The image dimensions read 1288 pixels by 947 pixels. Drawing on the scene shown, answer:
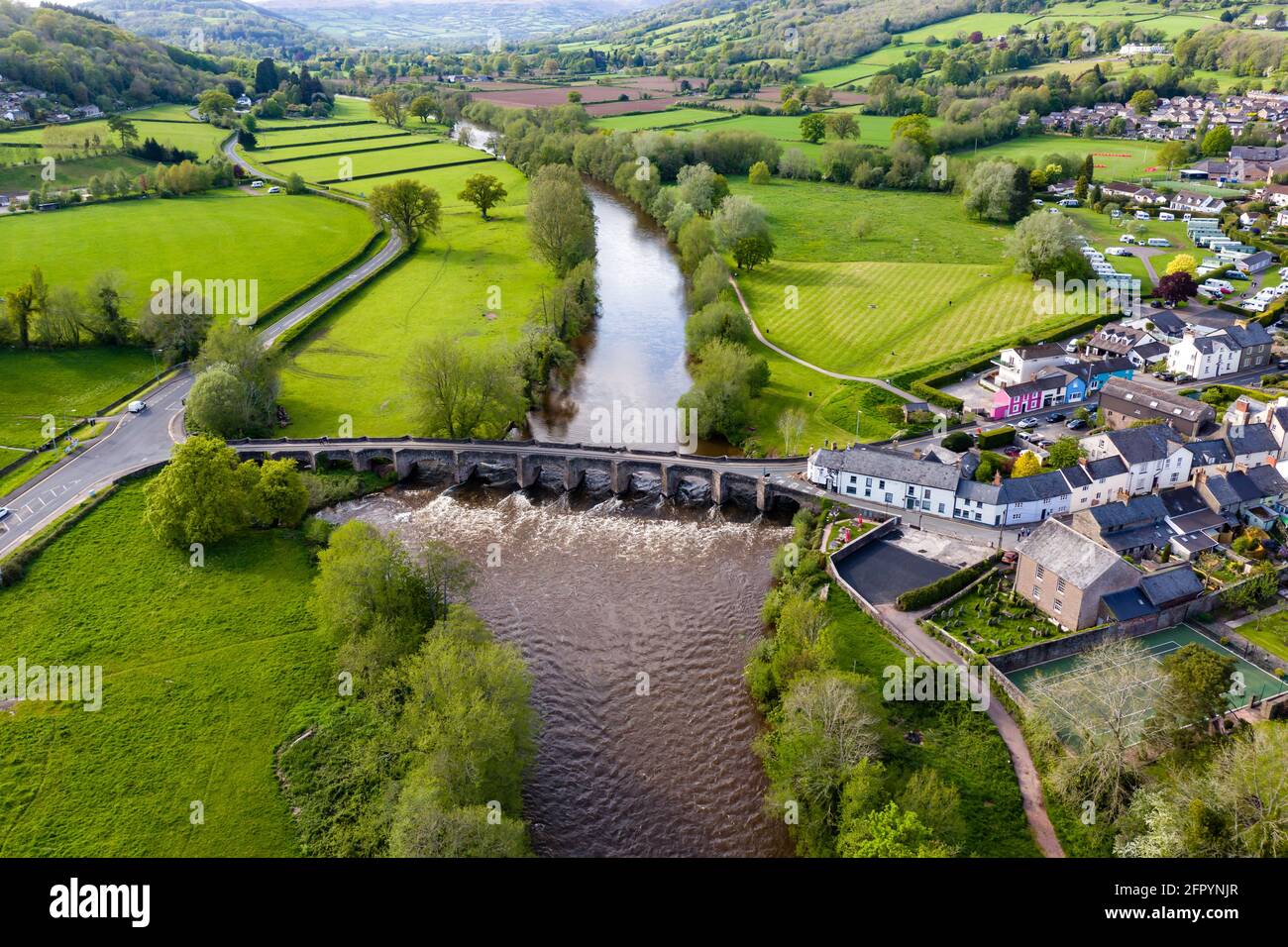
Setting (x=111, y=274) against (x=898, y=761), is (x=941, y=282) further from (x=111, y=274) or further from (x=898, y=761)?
(x=111, y=274)

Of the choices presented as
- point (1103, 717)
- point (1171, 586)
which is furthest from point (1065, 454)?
point (1103, 717)

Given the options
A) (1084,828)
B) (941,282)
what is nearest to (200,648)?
(1084,828)

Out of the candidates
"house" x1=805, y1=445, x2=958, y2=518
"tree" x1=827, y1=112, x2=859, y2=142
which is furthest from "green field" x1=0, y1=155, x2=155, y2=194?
"house" x1=805, y1=445, x2=958, y2=518

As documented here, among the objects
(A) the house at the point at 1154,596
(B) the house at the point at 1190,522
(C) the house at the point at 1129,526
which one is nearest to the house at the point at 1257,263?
(B) the house at the point at 1190,522

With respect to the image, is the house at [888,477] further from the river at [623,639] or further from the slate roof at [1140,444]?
the slate roof at [1140,444]

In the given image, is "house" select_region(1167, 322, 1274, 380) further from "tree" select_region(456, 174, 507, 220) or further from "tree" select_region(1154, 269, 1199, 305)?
"tree" select_region(456, 174, 507, 220)
